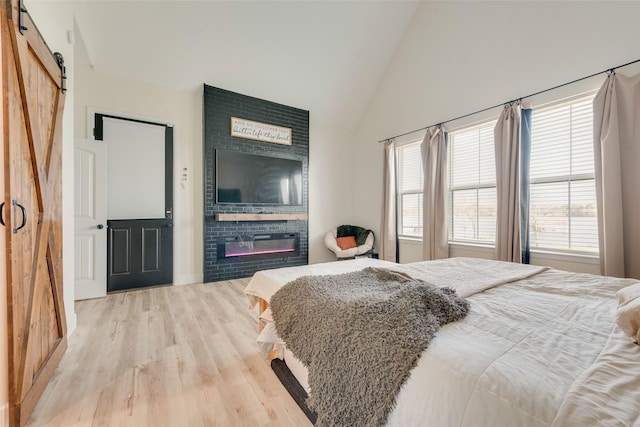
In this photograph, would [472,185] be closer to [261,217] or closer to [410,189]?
[410,189]

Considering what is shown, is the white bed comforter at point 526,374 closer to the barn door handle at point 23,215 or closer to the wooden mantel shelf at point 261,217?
the barn door handle at point 23,215

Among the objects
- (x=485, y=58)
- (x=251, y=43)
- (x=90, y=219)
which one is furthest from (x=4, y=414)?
(x=485, y=58)

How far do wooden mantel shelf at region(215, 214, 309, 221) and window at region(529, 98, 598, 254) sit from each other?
10.7 feet

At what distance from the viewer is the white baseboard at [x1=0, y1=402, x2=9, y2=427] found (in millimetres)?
1210

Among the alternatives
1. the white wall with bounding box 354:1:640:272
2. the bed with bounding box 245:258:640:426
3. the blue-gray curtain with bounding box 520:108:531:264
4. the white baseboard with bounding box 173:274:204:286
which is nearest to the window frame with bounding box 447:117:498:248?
the white wall with bounding box 354:1:640:272

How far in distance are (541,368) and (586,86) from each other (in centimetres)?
309

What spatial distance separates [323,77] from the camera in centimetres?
439

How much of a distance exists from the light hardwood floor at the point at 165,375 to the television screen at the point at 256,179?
1.92 meters

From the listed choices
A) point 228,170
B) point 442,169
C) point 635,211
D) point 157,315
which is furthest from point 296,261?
point 635,211

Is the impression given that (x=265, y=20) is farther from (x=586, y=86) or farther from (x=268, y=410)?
(x=268, y=410)

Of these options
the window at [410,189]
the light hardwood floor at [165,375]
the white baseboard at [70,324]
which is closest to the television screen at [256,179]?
the window at [410,189]

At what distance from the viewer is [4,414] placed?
122cm

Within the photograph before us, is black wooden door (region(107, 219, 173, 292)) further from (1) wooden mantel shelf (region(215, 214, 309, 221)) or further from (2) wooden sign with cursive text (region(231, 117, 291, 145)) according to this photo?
(2) wooden sign with cursive text (region(231, 117, 291, 145))

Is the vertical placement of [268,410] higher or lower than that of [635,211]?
lower
